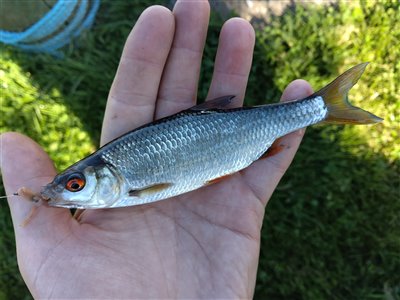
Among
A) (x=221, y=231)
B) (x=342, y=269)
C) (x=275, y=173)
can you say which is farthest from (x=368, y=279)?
(x=221, y=231)

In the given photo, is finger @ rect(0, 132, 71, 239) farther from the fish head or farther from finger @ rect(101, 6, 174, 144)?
finger @ rect(101, 6, 174, 144)

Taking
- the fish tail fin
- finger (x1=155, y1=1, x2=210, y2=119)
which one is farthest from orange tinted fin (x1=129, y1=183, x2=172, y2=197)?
the fish tail fin

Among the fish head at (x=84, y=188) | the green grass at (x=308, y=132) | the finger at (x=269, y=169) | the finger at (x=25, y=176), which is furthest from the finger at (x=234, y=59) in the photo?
the finger at (x=25, y=176)

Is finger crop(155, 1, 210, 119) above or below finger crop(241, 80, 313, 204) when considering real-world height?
above

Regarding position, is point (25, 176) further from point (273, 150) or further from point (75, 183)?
point (273, 150)

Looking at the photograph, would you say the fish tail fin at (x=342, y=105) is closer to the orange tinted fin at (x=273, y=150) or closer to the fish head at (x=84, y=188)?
the orange tinted fin at (x=273, y=150)

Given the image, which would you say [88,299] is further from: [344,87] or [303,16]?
[303,16]

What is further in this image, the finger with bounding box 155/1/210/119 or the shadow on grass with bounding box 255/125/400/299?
the shadow on grass with bounding box 255/125/400/299

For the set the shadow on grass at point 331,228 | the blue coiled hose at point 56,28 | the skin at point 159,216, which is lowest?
the shadow on grass at point 331,228
